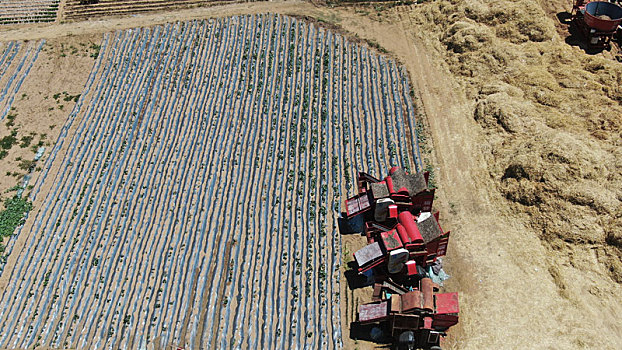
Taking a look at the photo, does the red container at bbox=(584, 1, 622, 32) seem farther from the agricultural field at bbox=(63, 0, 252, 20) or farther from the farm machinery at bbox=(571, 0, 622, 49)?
the agricultural field at bbox=(63, 0, 252, 20)

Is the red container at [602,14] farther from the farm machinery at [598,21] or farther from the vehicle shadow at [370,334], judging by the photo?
the vehicle shadow at [370,334]

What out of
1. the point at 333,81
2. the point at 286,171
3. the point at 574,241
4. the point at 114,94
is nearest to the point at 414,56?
the point at 333,81

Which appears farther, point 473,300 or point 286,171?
point 286,171

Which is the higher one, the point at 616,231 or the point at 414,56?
the point at 414,56

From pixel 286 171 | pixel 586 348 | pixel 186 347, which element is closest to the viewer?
pixel 586 348

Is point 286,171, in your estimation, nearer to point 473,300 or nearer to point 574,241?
point 473,300

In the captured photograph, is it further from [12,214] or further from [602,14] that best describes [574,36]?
[12,214]

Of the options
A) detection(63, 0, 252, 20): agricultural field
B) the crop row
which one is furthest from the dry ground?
detection(63, 0, 252, 20): agricultural field
